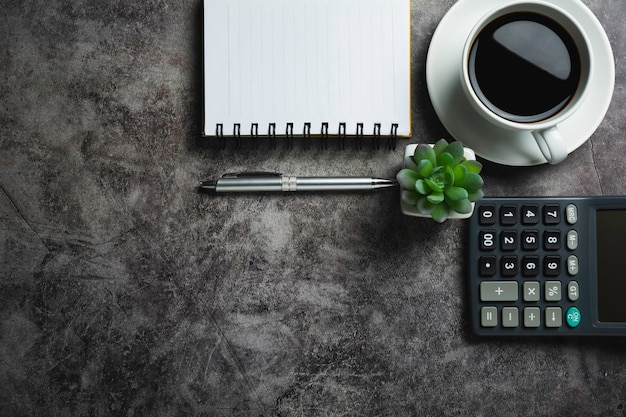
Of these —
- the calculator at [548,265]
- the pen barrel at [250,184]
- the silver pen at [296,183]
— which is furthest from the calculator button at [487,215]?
the pen barrel at [250,184]

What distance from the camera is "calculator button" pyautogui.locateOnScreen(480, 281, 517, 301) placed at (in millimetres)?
697

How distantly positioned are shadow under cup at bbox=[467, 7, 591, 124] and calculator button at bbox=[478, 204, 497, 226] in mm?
105

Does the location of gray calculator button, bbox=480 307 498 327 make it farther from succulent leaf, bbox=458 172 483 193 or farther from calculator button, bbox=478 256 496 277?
succulent leaf, bbox=458 172 483 193

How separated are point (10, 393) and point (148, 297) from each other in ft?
0.65

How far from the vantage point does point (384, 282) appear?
28.7 inches

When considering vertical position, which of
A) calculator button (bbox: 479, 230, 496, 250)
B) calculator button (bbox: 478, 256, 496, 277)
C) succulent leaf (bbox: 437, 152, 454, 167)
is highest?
succulent leaf (bbox: 437, 152, 454, 167)

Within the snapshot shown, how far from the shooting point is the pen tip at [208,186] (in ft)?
2.34

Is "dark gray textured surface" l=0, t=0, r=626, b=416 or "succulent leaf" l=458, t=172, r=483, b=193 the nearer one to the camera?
"succulent leaf" l=458, t=172, r=483, b=193

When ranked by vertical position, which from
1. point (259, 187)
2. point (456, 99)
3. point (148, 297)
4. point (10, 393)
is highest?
point (456, 99)

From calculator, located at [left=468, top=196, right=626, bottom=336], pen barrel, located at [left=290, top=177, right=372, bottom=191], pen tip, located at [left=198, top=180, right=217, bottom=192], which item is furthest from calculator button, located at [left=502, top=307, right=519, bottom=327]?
pen tip, located at [left=198, top=180, right=217, bottom=192]

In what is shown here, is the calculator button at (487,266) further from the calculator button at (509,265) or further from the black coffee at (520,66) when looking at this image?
the black coffee at (520,66)

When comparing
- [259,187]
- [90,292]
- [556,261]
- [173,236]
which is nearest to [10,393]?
[90,292]

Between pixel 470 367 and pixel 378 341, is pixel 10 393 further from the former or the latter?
pixel 470 367

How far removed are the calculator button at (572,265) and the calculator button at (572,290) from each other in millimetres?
11
